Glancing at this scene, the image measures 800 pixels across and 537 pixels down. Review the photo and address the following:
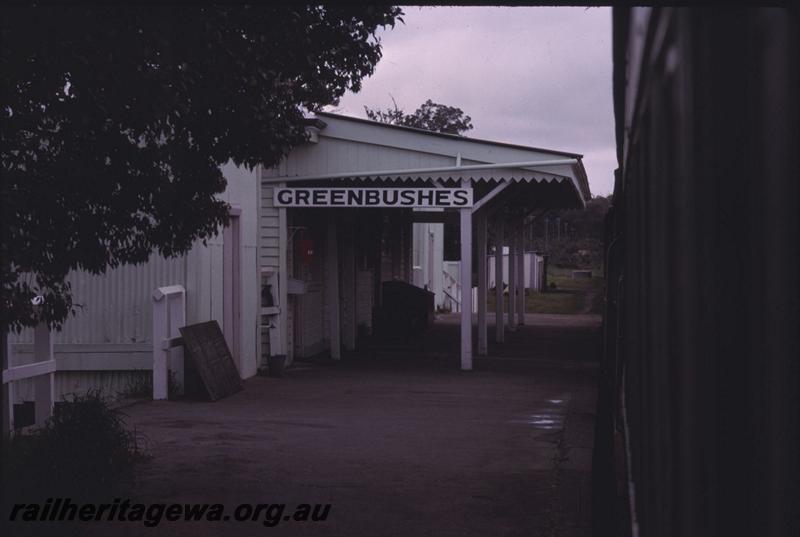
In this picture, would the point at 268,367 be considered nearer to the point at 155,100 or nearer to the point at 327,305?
the point at 327,305

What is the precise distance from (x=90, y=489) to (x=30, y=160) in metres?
2.07

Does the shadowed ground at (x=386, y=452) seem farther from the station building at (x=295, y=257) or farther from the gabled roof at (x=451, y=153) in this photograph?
the gabled roof at (x=451, y=153)

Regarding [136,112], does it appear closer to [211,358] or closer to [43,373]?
[43,373]

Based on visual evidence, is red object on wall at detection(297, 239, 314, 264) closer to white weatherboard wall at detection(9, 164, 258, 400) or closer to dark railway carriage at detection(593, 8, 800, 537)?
white weatherboard wall at detection(9, 164, 258, 400)

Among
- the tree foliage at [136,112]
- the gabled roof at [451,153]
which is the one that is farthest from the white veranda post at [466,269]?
the tree foliage at [136,112]

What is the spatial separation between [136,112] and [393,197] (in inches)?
364

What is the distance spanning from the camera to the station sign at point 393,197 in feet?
49.2

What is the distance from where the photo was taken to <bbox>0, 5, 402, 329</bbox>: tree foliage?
5367 mm

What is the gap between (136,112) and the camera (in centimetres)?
591

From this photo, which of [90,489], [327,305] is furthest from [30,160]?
[327,305]

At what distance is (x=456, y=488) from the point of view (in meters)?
7.71

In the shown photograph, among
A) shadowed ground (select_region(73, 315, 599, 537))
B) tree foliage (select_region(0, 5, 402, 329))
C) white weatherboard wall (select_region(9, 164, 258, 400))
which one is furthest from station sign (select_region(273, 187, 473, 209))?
tree foliage (select_region(0, 5, 402, 329))

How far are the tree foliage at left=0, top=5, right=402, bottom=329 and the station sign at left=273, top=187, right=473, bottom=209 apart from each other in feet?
23.7

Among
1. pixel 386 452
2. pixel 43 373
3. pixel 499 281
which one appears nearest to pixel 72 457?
pixel 43 373
